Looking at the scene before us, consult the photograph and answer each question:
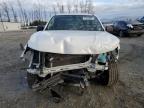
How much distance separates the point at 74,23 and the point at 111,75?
2050mm

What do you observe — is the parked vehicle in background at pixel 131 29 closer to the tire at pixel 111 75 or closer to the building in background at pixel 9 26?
the tire at pixel 111 75

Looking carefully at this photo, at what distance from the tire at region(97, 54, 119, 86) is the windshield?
1.49 meters

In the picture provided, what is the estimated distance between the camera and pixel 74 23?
6754 mm

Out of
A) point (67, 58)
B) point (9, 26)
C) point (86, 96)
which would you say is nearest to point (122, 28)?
point (86, 96)

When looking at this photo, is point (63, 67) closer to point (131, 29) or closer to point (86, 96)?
point (86, 96)

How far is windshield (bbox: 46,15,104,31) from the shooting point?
6.59 meters

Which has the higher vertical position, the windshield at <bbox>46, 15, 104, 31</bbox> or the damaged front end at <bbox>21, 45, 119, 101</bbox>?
the windshield at <bbox>46, 15, 104, 31</bbox>

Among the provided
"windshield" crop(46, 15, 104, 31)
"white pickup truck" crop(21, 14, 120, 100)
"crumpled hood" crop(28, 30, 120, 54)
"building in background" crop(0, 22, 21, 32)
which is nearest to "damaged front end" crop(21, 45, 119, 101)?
"white pickup truck" crop(21, 14, 120, 100)

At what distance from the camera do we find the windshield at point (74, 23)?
6.59 m

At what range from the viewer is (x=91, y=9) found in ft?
159

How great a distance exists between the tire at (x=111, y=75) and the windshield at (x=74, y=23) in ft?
4.88

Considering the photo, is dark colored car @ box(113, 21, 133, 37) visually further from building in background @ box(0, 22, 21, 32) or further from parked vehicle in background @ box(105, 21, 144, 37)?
building in background @ box(0, 22, 21, 32)

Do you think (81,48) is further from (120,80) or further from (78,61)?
(120,80)

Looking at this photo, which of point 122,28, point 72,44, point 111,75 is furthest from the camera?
point 122,28
